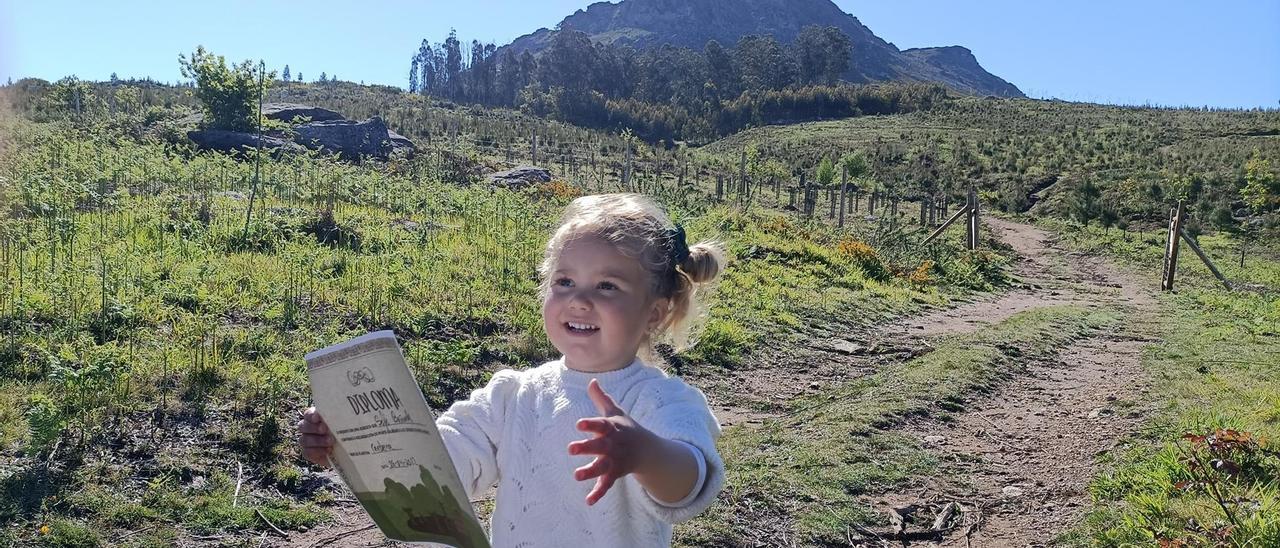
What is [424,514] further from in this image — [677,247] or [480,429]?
[677,247]

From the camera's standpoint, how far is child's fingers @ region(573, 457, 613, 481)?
1.36 meters

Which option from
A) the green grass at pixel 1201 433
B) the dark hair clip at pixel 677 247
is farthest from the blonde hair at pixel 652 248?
the green grass at pixel 1201 433

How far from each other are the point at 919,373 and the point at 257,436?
4.94 meters

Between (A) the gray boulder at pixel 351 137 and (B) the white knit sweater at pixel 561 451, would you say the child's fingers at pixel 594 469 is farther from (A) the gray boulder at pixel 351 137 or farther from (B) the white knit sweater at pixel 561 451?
(A) the gray boulder at pixel 351 137

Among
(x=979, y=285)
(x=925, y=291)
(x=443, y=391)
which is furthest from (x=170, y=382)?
(x=979, y=285)

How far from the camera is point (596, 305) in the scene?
1.88 metres

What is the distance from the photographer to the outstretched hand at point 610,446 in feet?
4.48

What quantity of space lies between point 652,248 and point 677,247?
0.30 ft

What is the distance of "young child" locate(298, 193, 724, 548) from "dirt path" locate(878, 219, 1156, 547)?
9.03 feet

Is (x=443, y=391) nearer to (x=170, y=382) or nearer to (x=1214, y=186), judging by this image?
(x=170, y=382)

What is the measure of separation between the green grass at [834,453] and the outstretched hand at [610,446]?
257 centimetres

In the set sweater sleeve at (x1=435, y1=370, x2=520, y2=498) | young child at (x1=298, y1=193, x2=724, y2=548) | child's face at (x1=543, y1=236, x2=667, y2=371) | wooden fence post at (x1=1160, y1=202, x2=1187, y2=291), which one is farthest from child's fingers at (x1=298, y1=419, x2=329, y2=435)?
wooden fence post at (x1=1160, y1=202, x2=1187, y2=291)

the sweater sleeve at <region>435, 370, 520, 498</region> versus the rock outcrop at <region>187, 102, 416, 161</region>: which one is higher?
the rock outcrop at <region>187, 102, 416, 161</region>

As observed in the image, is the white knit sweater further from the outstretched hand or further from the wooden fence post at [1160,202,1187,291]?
the wooden fence post at [1160,202,1187,291]
